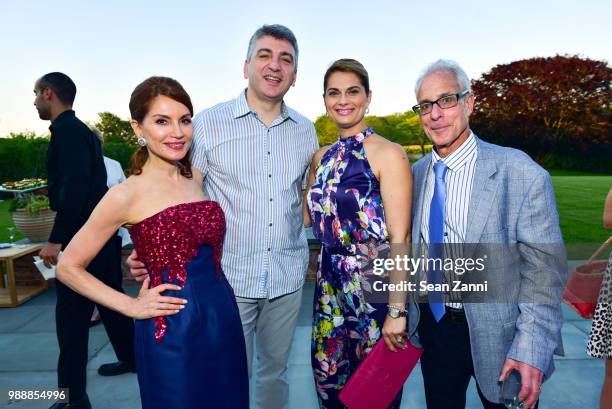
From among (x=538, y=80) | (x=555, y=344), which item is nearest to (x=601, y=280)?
(x=555, y=344)

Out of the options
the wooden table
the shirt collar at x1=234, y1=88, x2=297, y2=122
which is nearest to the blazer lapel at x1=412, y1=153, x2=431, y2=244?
the shirt collar at x1=234, y1=88, x2=297, y2=122

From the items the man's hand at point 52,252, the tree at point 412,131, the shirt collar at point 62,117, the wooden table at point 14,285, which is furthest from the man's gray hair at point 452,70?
the tree at point 412,131

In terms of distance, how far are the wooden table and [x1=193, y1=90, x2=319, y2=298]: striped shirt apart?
433 cm

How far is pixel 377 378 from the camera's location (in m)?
2.10

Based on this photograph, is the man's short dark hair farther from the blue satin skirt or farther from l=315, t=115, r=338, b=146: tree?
l=315, t=115, r=338, b=146: tree

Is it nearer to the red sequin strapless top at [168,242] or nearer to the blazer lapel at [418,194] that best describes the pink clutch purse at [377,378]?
the blazer lapel at [418,194]

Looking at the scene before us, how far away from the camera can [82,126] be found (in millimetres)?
3281

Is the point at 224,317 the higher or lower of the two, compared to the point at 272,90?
lower

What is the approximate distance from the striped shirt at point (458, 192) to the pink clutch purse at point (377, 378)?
16.7 inches

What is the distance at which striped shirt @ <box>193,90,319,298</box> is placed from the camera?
2.50 m

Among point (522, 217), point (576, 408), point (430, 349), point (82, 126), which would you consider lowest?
point (576, 408)

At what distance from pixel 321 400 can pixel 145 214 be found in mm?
1558

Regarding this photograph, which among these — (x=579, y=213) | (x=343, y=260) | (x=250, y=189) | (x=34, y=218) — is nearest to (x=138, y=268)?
(x=250, y=189)

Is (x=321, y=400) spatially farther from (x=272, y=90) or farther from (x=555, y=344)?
(x=272, y=90)
